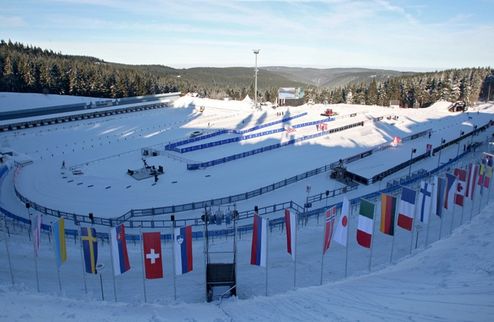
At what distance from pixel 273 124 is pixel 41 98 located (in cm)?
3968

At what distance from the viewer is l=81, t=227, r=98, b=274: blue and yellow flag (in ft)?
40.7

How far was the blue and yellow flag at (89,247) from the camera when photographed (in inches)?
489

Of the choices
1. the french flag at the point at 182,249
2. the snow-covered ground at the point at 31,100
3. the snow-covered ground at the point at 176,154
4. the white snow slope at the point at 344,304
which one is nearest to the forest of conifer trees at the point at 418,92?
the snow-covered ground at the point at 176,154

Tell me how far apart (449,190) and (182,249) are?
41.9ft

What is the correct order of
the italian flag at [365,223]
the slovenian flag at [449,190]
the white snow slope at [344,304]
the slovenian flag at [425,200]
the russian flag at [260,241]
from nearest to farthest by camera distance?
1. the white snow slope at [344,304]
2. the russian flag at [260,241]
3. the italian flag at [365,223]
4. the slovenian flag at [425,200]
5. the slovenian flag at [449,190]

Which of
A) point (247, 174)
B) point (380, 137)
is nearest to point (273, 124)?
point (380, 137)

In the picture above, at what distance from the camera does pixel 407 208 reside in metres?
15.1

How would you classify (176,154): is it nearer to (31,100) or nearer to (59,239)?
(59,239)

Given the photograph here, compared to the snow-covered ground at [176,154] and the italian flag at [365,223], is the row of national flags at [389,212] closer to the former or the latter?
the italian flag at [365,223]

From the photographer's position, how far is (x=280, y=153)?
36.1m

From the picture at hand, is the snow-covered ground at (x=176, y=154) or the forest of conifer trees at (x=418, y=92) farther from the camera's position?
the forest of conifer trees at (x=418, y=92)

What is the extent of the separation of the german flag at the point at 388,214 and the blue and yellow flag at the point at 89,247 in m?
10.8

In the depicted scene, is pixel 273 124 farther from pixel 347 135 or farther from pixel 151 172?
pixel 151 172

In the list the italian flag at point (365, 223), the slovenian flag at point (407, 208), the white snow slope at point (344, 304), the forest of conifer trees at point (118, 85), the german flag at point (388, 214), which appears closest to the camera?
the white snow slope at point (344, 304)
